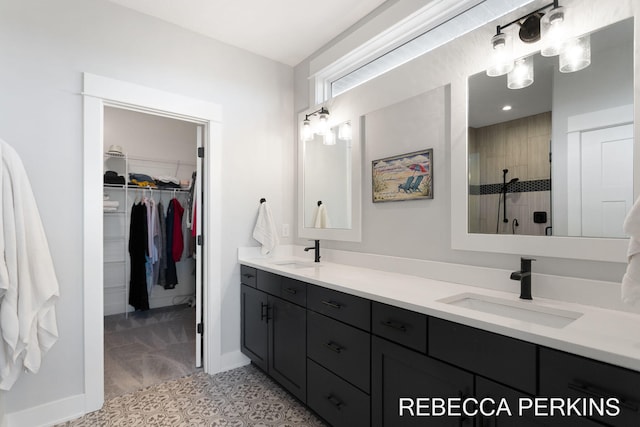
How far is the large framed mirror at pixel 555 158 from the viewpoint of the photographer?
129cm

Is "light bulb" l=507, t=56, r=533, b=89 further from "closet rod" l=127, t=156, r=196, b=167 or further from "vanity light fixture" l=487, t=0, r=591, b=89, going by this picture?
"closet rod" l=127, t=156, r=196, b=167

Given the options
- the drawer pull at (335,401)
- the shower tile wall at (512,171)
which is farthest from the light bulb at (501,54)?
the drawer pull at (335,401)

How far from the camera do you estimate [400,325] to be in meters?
1.41

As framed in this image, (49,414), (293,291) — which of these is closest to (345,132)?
(293,291)

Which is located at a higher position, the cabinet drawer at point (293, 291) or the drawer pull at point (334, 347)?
the cabinet drawer at point (293, 291)

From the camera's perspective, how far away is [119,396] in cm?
223

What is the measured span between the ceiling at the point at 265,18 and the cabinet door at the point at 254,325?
2.05 meters

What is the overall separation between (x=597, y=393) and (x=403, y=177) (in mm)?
1428

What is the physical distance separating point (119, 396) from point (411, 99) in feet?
9.25

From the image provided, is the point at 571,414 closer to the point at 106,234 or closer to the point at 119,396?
the point at 119,396

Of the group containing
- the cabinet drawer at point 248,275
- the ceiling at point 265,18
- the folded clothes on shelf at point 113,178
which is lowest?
the cabinet drawer at point 248,275

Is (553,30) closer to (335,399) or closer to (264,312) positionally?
(335,399)

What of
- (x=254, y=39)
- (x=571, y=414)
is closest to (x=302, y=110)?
(x=254, y=39)

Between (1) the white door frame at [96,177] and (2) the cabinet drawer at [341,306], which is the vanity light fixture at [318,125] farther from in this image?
(2) the cabinet drawer at [341,306]
